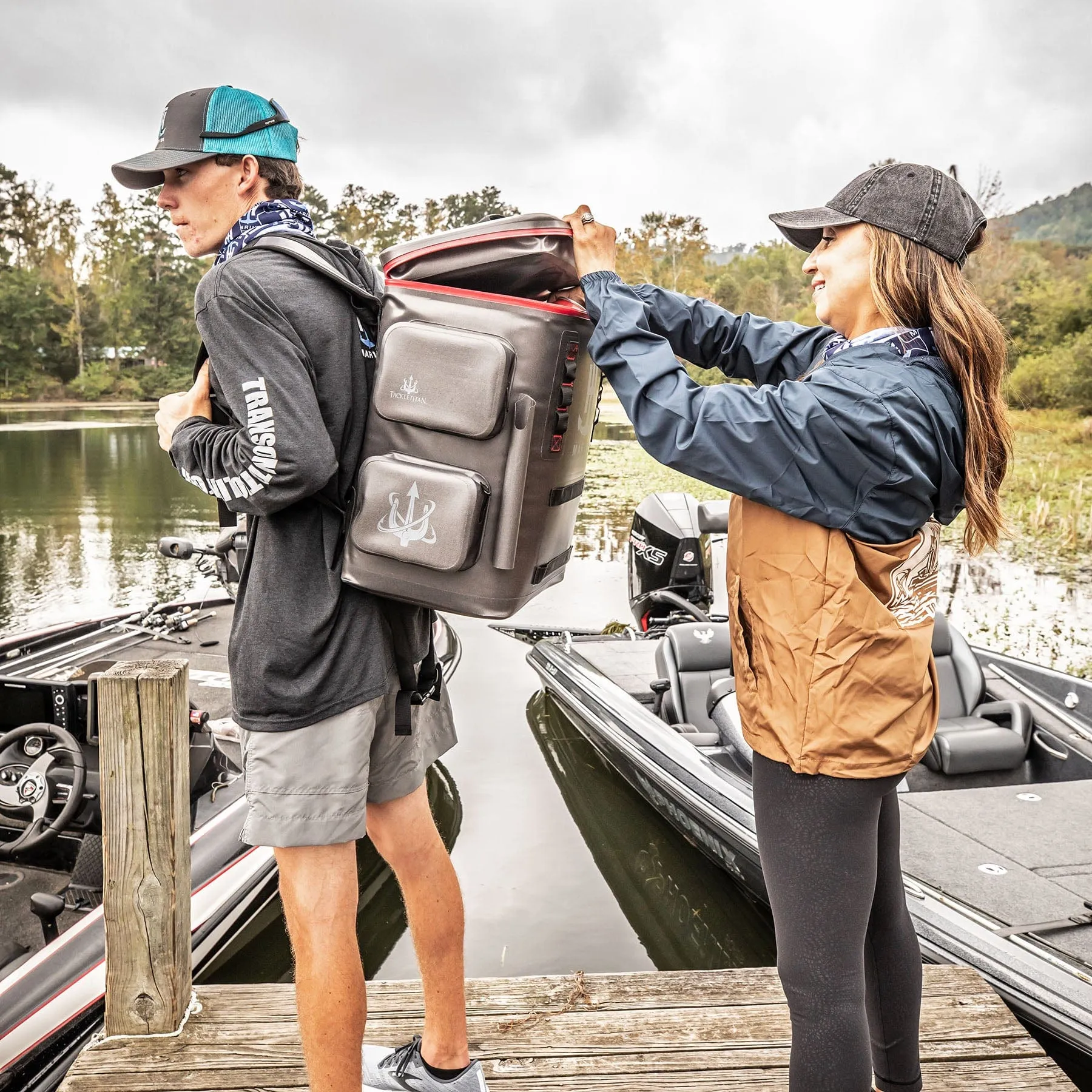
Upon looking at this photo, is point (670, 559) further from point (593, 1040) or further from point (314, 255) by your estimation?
point (314, 255)

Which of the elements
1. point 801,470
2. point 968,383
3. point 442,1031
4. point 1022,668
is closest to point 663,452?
point 801,470

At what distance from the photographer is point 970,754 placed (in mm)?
4113

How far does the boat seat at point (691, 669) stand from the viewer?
4.88 metres

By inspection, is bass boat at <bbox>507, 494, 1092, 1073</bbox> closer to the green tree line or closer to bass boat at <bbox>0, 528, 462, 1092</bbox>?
bass boat at <bbox>0, 528, 462, 1092</bbox>

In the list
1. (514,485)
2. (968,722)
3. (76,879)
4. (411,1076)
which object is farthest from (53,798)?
(968,722)

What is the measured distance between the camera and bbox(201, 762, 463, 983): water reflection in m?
3.80

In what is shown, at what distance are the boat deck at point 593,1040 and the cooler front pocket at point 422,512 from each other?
52.2 inches

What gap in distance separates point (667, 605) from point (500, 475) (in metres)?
4.92

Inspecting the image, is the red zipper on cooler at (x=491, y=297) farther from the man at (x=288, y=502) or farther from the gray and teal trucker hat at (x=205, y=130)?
the gray and teal trucker hat at (x=205, y=130)

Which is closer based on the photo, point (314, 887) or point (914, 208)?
point (914, 208)

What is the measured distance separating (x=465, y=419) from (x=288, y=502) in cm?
29

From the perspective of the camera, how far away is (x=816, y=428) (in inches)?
52.4

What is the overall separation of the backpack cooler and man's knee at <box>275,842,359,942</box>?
44 cm

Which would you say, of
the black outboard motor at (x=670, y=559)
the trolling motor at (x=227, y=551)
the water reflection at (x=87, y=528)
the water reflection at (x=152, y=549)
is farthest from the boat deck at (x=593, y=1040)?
the water reflection at (x=87, y=528)
